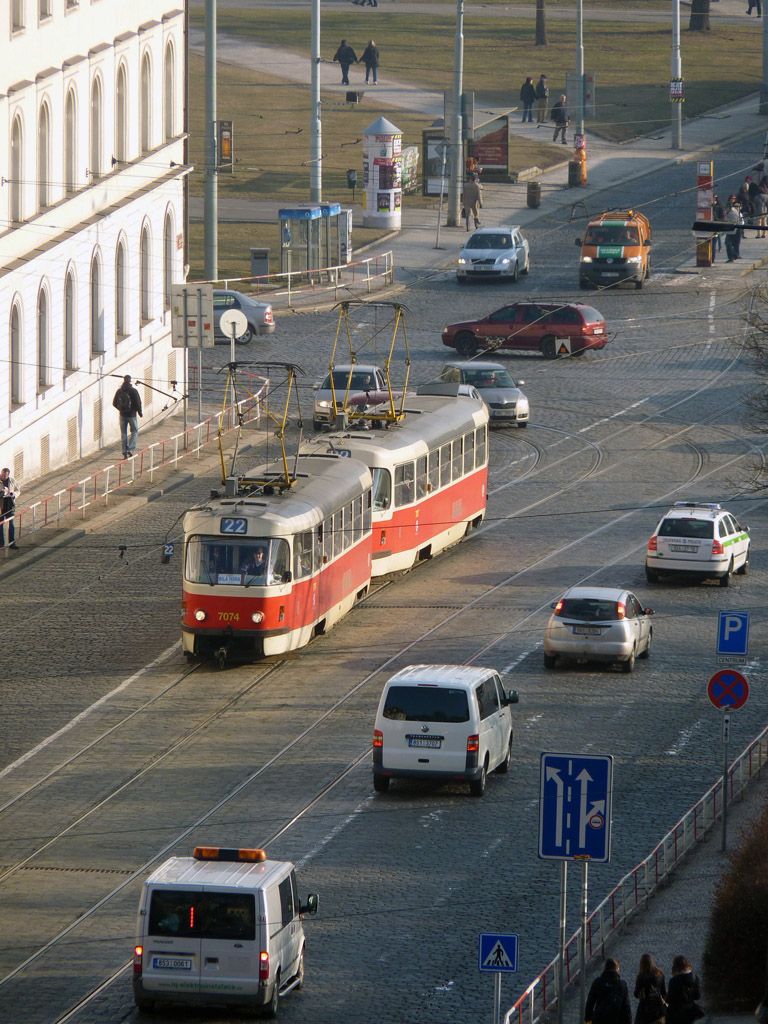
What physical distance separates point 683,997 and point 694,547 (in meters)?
21.6

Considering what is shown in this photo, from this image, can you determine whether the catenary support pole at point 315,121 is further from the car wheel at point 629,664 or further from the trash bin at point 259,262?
the car wheel at point 629,664

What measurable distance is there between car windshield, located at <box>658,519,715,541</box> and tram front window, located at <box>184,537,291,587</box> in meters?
9.14

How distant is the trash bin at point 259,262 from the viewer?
68.2 m

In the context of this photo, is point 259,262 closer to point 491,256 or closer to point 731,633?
point 491,256

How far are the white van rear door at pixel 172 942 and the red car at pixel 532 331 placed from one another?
39.9m

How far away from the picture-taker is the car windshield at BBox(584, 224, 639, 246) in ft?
227

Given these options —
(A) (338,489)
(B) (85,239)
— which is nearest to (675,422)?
(B) (85,239)

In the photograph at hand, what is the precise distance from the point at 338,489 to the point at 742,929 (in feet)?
56.2

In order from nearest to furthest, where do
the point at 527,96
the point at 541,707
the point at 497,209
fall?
the point at 541,707, the point at 497,209, the point at 527,96

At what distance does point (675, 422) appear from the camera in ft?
182

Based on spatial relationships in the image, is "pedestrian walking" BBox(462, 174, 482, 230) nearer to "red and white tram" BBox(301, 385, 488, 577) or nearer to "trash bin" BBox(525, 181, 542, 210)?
"trash bin" BBox(525, 181, 542, 210)

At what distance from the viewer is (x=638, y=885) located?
85.5 feet

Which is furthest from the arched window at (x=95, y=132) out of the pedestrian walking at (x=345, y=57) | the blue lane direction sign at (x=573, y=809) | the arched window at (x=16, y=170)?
the pedestrian walking at (x=345, y=57)

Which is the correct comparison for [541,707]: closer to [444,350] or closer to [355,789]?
[355,789]
